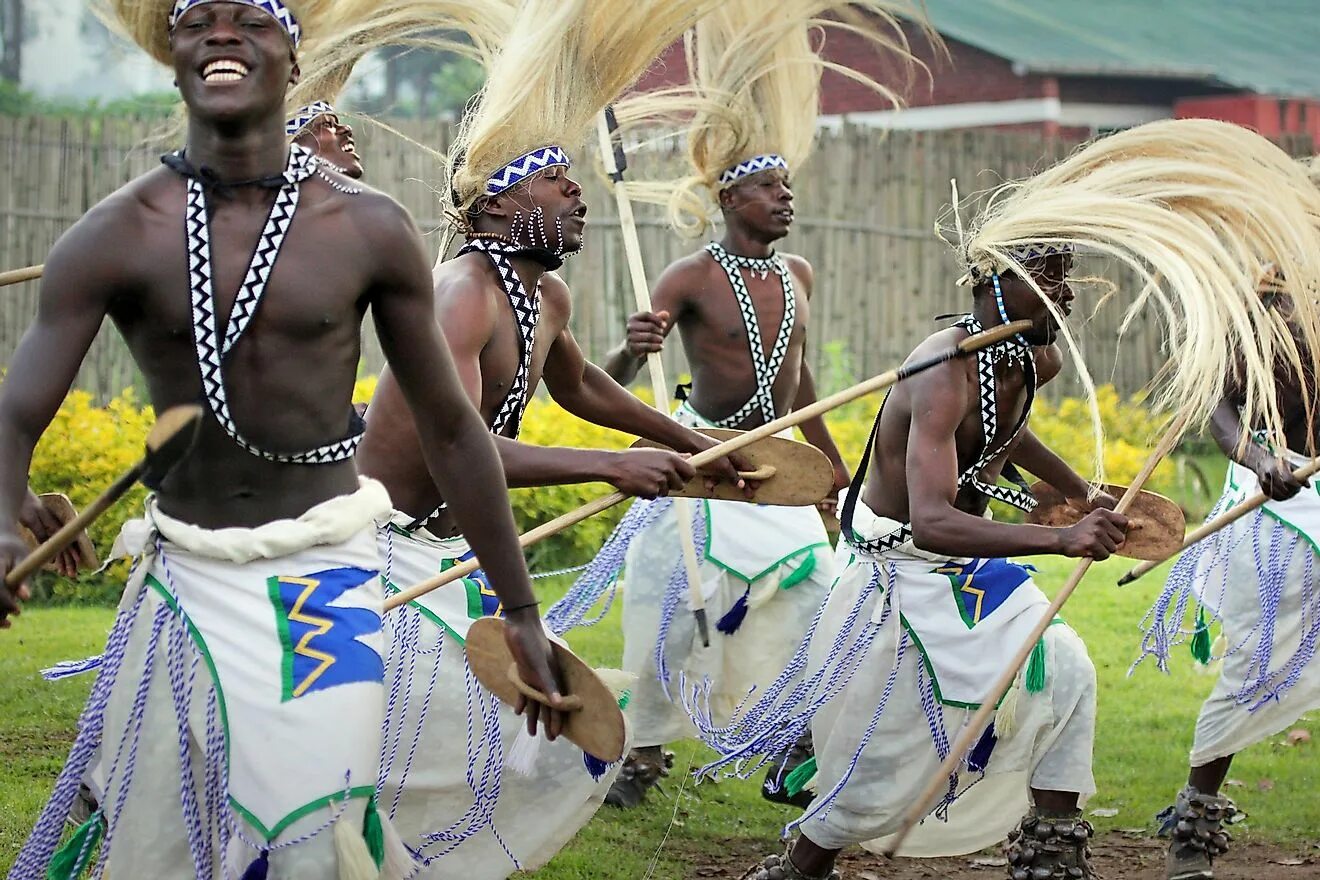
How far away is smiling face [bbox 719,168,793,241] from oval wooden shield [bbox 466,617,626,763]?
3.69m

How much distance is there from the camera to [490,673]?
3.71 metres

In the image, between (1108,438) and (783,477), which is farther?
(1108,438)

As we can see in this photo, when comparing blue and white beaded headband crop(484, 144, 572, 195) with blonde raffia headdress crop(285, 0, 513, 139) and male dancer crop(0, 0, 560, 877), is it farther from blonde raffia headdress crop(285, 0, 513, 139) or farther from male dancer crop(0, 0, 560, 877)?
male dancer crop(0, 0, 560, 877)

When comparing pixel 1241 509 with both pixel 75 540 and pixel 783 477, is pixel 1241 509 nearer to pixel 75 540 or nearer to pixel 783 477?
pixel 783 477

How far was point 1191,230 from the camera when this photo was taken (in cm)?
507

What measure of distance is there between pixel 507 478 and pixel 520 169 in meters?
0.95

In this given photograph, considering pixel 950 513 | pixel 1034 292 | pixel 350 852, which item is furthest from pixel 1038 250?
pixel 350 852

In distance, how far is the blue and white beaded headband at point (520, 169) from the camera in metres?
5.02

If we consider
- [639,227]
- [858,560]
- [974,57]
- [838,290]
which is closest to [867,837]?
[858,560]

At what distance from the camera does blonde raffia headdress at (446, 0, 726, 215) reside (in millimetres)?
5078

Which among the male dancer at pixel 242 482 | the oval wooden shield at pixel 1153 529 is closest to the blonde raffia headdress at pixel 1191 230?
the oval wooden shield at pixel 1153 529

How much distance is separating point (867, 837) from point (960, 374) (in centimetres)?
125

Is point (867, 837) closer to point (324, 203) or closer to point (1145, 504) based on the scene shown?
point (1145, 504)

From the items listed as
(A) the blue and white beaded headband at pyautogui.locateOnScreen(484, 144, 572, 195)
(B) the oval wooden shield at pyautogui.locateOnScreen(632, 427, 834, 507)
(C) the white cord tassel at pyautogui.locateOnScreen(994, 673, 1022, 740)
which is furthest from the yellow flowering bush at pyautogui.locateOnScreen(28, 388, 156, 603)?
(C) the white cord tassel at pyautogui.locateOnScreen(994, 673, 1022, 740)
